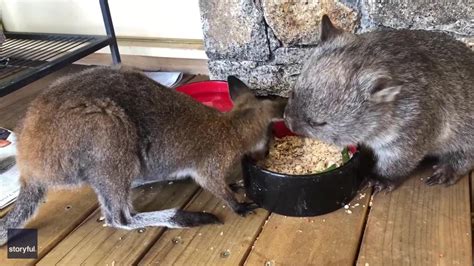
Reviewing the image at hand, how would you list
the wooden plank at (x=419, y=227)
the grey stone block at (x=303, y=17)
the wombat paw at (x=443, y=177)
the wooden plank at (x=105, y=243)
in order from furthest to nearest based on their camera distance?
the grey stone block at (x=303, y=17), the wombat paw at (x=443, y=177), the wooden plank at (x=105, y=243), the wooden plank at (x=419, y=227)

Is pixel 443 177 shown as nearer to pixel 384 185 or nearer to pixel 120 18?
pixel 384 185

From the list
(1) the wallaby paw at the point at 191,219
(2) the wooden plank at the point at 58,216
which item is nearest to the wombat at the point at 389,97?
(1) the wallaby paw at the point at 191,219

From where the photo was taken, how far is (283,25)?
2225 mm

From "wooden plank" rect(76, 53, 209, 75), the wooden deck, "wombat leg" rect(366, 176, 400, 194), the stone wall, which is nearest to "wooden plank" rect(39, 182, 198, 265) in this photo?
the wooden deck

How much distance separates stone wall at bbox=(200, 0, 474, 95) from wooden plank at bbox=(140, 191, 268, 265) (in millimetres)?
860

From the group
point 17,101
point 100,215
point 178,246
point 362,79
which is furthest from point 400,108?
point 17,101

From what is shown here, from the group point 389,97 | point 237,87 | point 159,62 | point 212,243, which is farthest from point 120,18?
point 389,97

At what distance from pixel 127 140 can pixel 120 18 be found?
5.52 feet

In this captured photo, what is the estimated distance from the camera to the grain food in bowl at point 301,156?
1.79m

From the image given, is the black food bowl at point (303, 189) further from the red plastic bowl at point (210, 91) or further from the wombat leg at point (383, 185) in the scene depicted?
the red plastic bowl at point (210, 91)

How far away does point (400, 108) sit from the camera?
159cm

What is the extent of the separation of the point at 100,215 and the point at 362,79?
1.04 meters

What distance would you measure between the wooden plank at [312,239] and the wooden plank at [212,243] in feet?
0.13

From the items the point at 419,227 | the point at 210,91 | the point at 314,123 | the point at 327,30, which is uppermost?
the point at 327,30
